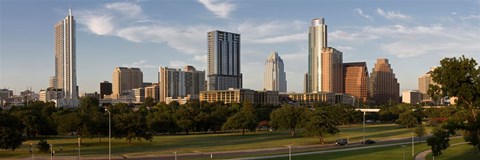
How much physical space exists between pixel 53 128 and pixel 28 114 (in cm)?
692

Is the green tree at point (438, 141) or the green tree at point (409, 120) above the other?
the green tree at point (438, 141)

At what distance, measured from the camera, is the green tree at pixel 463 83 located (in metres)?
40.1

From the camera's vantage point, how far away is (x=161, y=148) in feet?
237

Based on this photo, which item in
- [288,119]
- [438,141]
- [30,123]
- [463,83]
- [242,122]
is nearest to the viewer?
[463,83]

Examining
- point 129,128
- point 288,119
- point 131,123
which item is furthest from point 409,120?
point 129,128

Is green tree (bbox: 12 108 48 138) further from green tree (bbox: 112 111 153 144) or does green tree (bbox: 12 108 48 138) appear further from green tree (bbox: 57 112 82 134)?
green tree (bbox: 112 111 153 144)

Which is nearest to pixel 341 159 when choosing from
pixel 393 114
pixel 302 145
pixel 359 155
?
pixel 359 155

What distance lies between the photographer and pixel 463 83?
40.7m

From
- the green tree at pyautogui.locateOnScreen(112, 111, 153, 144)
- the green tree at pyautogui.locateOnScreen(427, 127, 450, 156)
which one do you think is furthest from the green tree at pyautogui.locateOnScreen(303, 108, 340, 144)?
the green tree at pyautogui.locateOnScreen(427, 127, 450, 156)

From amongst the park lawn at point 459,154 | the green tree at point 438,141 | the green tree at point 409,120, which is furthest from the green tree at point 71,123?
the green tree at point 409,120

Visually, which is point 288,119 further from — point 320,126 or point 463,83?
point 463,83

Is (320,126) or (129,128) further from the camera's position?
(320,126)

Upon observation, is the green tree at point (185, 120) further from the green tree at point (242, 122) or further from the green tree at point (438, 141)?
the green tree at point (438, 141)

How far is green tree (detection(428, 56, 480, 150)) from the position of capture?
4012 cm
